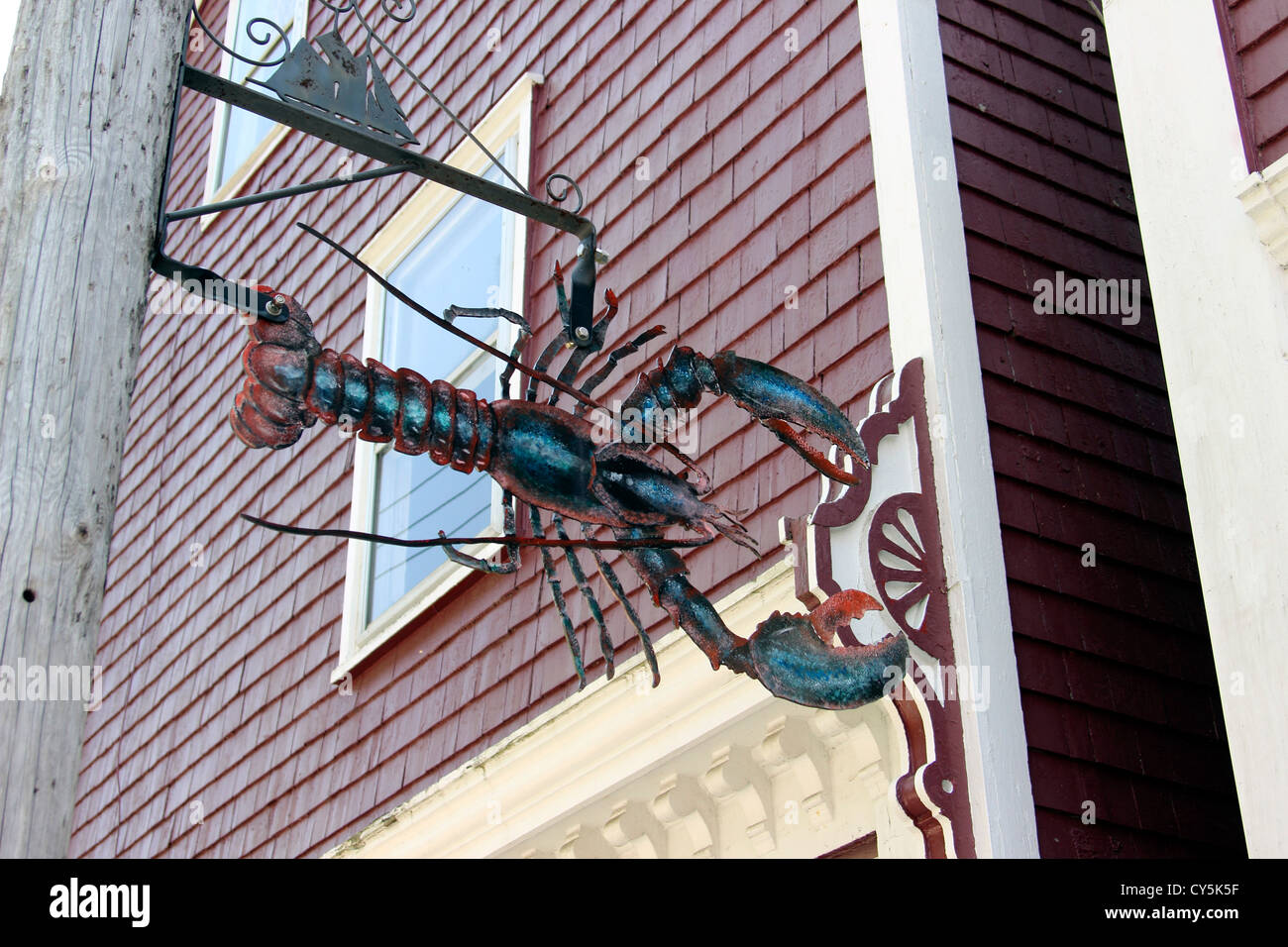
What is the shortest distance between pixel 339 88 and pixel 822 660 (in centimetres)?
172

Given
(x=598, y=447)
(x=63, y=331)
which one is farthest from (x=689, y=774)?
(x=63, y=331)

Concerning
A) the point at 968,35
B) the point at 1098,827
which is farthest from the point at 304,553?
the point at 1098,827

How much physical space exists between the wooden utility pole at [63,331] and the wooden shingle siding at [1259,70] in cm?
267

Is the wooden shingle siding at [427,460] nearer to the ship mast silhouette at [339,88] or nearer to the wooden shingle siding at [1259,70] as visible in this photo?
the wooden shingle siding at [1259,70]

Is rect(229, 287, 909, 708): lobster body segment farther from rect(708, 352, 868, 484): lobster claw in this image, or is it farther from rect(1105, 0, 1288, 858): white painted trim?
rect(1105, 0, 1288, 858): white painted trim

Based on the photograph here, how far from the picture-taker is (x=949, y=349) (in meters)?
4.53

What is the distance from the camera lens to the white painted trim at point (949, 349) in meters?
3.98

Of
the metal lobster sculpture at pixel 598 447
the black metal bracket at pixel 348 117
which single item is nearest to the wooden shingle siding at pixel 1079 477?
the metal lobster sculpture at pixel 598 447

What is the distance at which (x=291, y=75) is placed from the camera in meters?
3.54

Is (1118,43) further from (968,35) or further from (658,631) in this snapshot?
(658,631)

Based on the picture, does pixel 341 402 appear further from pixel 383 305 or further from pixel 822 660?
pixel 383 305

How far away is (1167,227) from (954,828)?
65.5 inches

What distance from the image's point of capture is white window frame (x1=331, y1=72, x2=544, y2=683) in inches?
260

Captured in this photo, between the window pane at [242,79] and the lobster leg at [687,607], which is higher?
the window pane at [242,79]
